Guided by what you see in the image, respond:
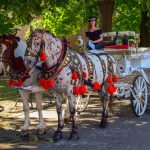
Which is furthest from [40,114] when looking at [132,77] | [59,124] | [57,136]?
[132,77]

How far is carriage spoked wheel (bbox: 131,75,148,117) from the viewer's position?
40.4 feet

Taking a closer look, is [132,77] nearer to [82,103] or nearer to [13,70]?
[82,103]

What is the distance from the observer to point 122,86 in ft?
39.4

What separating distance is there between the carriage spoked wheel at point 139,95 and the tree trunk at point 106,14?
6.00m

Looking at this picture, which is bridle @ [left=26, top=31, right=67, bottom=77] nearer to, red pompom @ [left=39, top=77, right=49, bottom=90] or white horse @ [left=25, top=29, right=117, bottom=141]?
white horse @ [left=25, top=29, right=117, bottom=141]

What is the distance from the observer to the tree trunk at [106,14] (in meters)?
18.7

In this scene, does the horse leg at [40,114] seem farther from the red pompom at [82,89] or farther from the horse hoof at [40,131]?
the red pompom at [82,89]

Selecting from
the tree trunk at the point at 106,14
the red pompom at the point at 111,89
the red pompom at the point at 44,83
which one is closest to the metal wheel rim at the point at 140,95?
the red pompom at the point at 111,89

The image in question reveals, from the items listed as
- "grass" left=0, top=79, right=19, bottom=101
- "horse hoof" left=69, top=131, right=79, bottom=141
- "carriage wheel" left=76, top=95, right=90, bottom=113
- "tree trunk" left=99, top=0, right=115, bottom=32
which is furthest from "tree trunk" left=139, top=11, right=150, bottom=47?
"horse hoof" left=69, top=131, right=79, bottom=141

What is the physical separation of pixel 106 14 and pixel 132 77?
20.7ft

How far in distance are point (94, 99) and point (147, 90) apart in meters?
3.64

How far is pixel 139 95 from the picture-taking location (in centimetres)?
1252

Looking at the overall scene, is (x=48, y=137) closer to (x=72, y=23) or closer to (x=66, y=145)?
(x=66, y=145)

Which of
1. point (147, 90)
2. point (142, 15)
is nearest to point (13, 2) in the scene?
point (147, 90)
